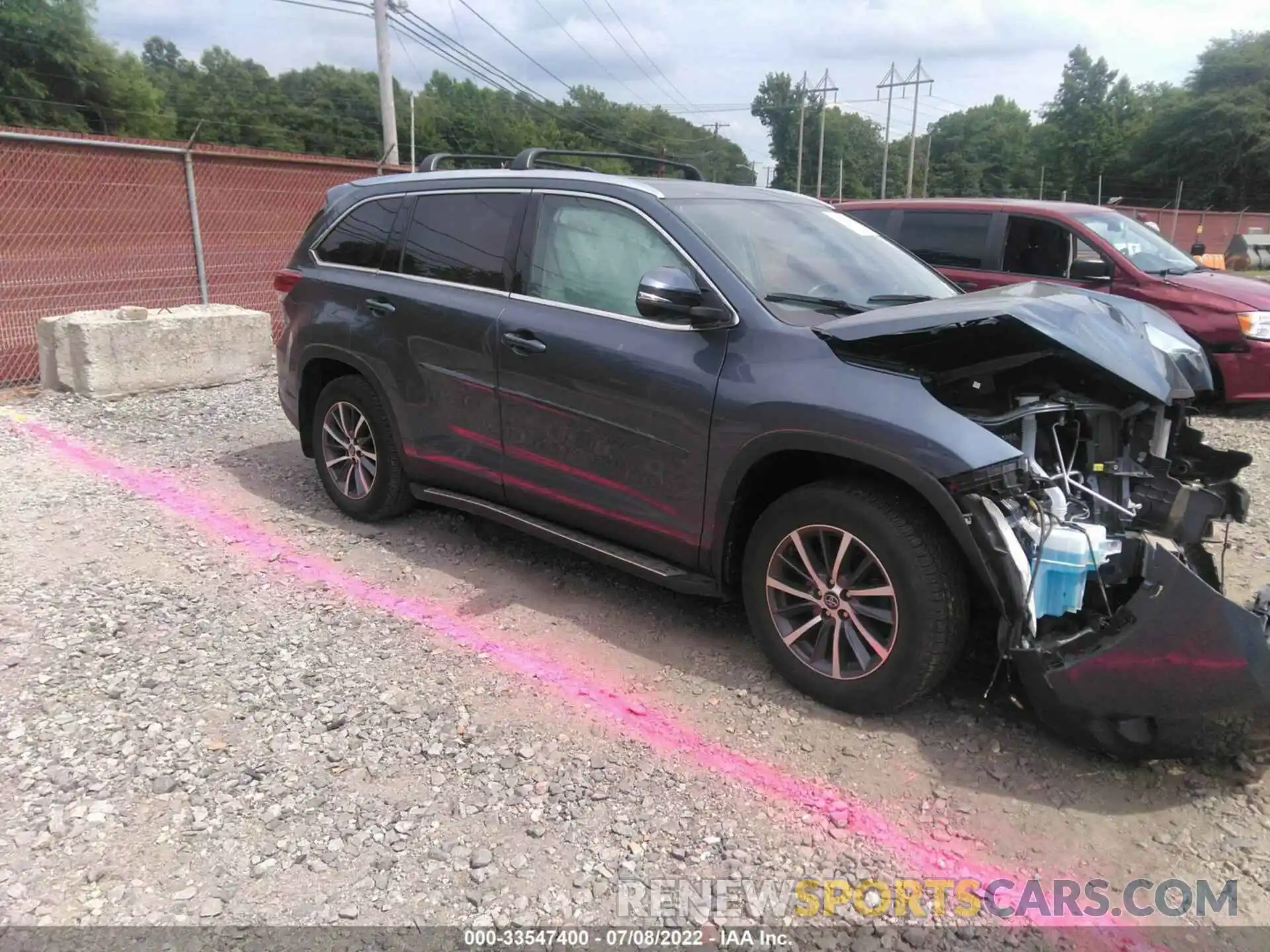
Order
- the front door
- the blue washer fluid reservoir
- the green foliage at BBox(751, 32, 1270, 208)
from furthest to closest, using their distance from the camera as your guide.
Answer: the green foliage at BBox(751, 32, 1270, 208) < the front door < the blue washer fluid reservoir

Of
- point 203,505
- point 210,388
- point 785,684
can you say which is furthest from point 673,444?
point 210,388

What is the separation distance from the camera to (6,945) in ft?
7.39

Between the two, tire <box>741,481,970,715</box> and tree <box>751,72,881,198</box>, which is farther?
tree <box>751,72,881,198</box>

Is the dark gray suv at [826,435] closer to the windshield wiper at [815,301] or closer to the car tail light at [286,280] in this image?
the windshield wiper at [815,301]

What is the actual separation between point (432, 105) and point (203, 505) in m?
91.5

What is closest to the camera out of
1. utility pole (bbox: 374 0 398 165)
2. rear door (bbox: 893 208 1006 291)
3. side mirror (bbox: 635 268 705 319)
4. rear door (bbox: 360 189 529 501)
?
side mirror (bbox: 635 268 705 319)

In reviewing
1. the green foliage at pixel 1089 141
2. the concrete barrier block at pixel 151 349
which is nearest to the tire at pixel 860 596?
the concrete barrier block at pixel 151 349

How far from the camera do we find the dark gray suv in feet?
9.25

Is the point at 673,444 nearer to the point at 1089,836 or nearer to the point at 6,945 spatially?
the point at 1089,836

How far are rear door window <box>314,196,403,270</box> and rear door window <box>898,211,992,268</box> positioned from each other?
5019 millimetres

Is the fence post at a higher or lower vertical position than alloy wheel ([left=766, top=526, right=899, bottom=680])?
higher

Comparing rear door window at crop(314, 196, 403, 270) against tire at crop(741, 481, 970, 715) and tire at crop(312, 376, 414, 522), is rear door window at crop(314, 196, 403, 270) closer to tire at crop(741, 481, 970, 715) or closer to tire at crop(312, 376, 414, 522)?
tire at crop(312, 376, 414, 522)

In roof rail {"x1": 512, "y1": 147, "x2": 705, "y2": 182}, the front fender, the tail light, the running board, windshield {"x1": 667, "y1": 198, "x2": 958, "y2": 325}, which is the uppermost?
roof rail {"x1": 512, "y1": 147, "x2": 705, "y2": 182}

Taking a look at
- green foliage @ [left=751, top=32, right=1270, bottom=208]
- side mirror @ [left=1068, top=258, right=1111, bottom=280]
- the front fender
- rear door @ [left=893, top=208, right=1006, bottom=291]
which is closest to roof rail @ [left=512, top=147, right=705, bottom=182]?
the front fender
